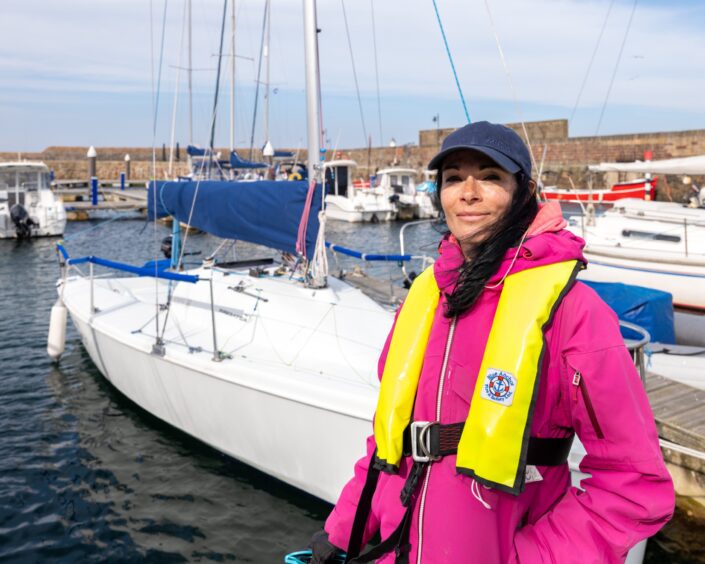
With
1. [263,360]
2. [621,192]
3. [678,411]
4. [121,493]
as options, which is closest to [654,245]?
[678,411]

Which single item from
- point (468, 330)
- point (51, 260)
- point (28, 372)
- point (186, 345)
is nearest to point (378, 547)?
point (468, 330)

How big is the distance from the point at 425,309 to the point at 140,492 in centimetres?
541

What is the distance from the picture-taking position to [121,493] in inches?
251

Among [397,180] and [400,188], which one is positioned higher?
[397,180]

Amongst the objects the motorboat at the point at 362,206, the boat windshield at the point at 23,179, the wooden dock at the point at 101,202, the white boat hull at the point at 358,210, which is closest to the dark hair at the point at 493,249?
the boat windshield at the point at 23,179

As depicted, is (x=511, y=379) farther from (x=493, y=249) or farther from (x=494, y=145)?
(x=494, y=145)

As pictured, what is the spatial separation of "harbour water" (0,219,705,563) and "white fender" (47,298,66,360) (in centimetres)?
35

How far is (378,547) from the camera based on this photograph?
1.69 meters

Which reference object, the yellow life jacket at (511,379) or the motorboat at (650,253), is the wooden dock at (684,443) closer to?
the yellow life jacket at (511,379)

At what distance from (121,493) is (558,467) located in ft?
18.6

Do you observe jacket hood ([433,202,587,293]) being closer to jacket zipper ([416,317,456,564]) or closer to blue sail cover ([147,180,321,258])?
jacket zipper ([416,317,456,564])

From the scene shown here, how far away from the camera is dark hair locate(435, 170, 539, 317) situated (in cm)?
162

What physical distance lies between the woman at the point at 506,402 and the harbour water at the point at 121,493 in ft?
13.7

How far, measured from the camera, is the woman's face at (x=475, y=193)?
65.4 inches
